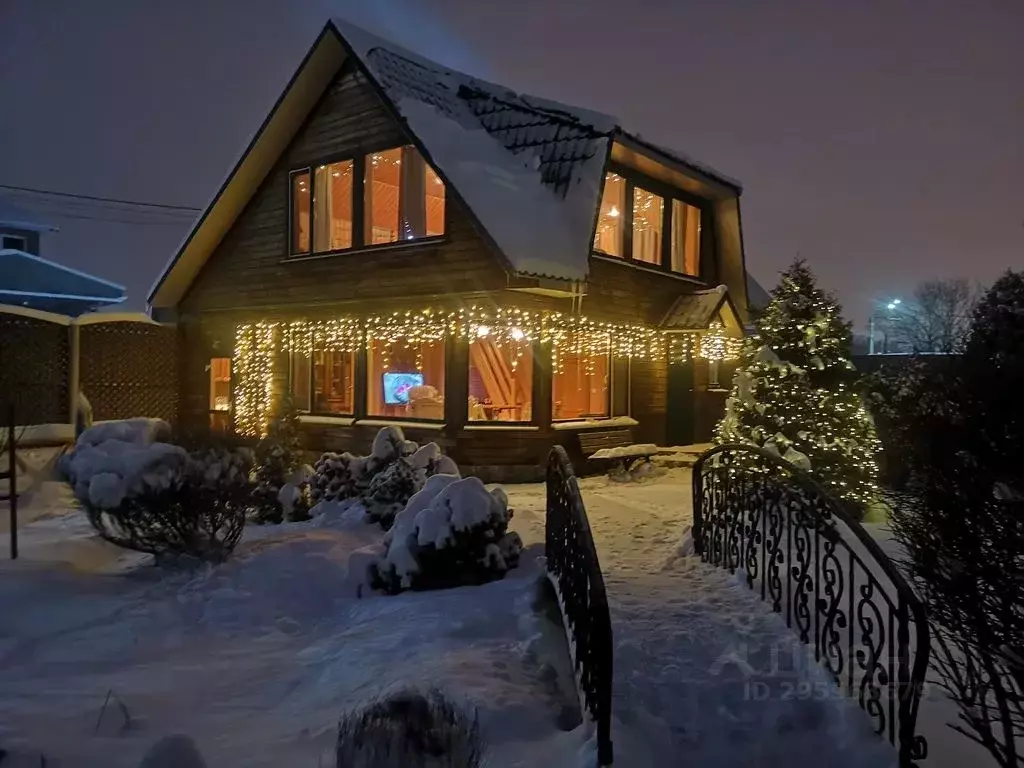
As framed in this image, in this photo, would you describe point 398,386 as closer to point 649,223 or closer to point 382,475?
point 382,475

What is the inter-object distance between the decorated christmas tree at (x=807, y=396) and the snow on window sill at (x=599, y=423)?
3.70 meters

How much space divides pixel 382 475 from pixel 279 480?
1928 millimetres

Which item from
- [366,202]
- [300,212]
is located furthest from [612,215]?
[300,212]

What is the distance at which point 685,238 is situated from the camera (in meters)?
17.0

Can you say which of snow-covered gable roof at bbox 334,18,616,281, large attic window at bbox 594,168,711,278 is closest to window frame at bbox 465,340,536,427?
snow-covered gable roof at bbox 334,18,616,281

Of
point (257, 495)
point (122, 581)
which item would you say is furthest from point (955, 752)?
point (257, 495)

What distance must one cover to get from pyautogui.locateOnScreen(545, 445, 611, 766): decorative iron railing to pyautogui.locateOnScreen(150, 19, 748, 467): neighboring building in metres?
5.41

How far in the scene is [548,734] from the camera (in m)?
3.96

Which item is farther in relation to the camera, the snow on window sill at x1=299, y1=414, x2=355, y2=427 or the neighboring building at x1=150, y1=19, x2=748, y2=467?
the snow on window sill at x1=299, y1=414, x2=355, y2=427

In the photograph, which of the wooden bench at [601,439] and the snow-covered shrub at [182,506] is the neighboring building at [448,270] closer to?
the wooden bench at [601,439]

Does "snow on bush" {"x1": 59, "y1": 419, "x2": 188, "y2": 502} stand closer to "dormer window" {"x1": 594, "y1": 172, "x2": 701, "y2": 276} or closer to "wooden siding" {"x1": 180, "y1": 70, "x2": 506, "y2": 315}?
"wooden siding" {"x1": 180, "y1": 70, "x2": 506, "y2": 315}

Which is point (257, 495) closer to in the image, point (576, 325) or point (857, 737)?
point (576, 325)

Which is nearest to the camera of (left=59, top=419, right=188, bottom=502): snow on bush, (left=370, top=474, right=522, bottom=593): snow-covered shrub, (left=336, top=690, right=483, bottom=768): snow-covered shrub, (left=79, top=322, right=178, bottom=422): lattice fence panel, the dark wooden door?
(left=336, top=690, right=483, bottom=768): snow-covered shrub

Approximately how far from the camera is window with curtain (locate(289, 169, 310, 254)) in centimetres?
1518
